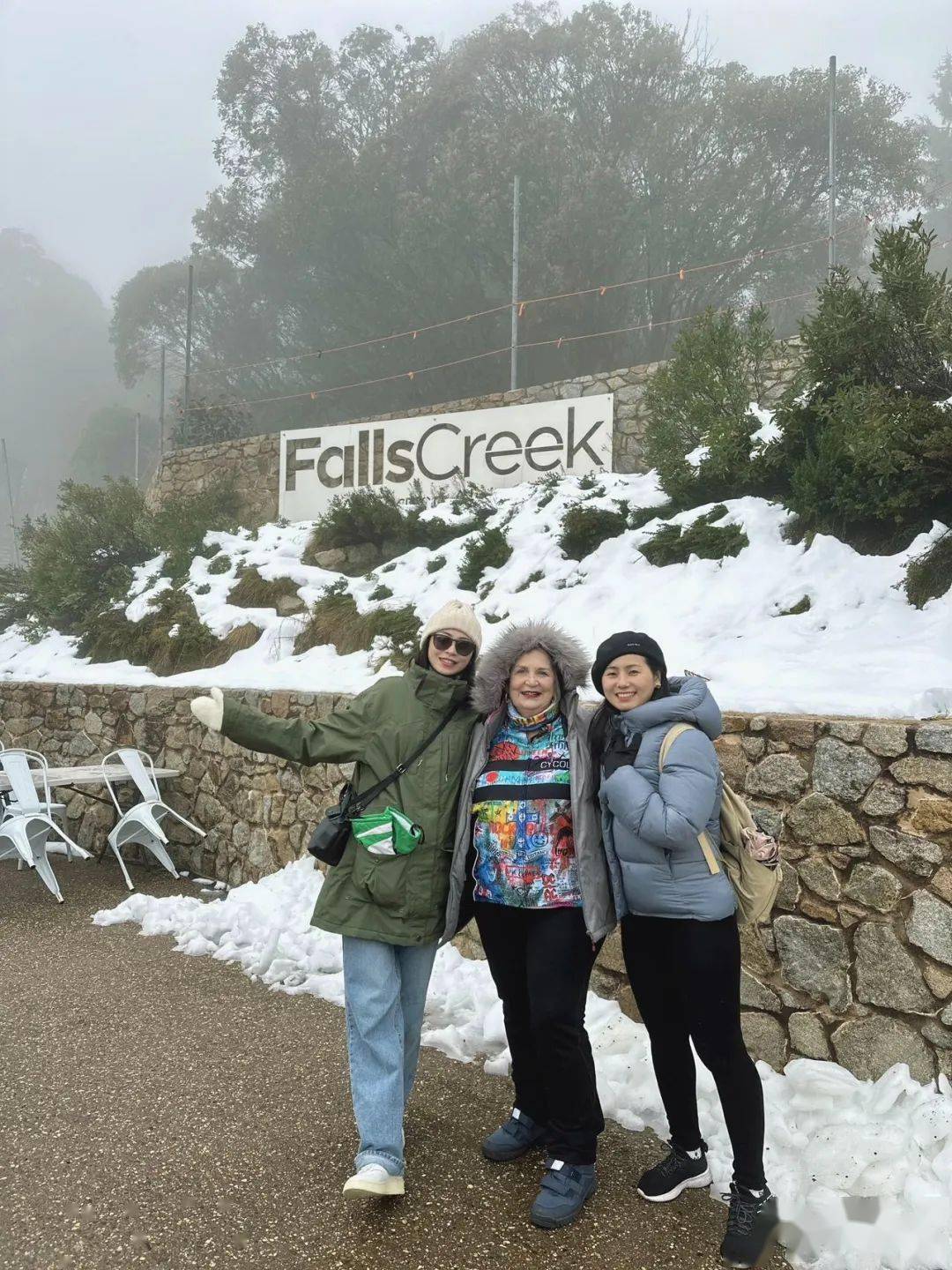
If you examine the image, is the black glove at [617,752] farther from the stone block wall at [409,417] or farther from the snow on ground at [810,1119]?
the stone block wall at [409,417]

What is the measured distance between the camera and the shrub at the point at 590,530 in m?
6.28

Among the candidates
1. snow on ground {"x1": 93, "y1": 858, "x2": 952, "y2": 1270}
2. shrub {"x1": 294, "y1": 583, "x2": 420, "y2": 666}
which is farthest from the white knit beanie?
shrub {"x1": 294, "y1": 583, "x2": 420, "y2": 666}

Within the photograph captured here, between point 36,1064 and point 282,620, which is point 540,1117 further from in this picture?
point 282,620

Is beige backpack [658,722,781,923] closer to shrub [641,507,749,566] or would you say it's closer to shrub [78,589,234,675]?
shrub [641,507,749,566]

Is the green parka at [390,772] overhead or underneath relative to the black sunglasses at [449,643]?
underneath

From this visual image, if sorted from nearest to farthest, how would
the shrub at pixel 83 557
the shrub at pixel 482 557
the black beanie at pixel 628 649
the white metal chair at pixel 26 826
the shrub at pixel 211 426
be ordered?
the black beanie at pixel 628 649 < the white metal chair at pixel 26 826 < the shrub at pixel 482 557 < the shrub at pixel 83 557 < the shrub at pixel 211 426

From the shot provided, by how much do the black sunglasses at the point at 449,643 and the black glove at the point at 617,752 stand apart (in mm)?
483

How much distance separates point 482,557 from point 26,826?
3.57 meters

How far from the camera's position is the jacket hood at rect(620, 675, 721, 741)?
217 centimetres

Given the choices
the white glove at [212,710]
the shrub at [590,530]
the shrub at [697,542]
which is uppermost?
the shrub at [590,530]

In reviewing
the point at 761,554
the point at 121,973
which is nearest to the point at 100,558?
the point at 121,973

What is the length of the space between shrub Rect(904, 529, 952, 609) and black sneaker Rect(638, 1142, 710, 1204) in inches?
101

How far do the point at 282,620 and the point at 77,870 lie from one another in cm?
242

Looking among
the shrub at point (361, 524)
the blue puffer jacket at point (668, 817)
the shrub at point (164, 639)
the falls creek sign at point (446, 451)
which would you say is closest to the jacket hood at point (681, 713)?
the blue puffer jacket at point (668, 817)
